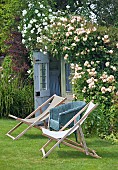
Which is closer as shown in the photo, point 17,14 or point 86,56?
point 86,56

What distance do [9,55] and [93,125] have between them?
532 centimetres

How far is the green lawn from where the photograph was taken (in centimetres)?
562

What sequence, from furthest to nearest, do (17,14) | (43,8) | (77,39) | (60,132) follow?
(17,14) < (43,8) < (77,39) < (60,132)

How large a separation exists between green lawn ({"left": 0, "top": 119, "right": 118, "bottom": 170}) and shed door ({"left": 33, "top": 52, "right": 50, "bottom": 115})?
6.18ft

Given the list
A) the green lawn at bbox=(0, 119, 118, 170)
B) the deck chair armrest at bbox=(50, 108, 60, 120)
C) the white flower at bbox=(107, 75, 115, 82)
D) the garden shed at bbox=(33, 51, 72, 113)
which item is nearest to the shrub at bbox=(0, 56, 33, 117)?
the garden shed at bbox=(33, 51, 72, 113)

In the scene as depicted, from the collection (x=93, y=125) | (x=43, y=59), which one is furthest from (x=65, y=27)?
(x=93, y=125)

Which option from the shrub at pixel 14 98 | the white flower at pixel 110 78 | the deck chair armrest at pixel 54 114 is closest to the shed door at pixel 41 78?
the shrub at pixel 14 98

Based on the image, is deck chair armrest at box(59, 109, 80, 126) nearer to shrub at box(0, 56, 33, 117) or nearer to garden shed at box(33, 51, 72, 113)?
garden shed at box(33, 51, 72, 113)

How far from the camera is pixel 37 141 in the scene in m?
7.49

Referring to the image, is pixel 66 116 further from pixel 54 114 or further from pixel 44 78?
pixel 44 78

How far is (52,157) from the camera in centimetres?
616

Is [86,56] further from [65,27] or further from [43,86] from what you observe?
[43,86]

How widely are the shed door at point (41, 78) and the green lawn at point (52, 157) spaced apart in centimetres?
188

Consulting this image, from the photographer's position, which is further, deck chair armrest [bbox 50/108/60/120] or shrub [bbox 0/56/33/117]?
shrub [bbox 0/56/33/117]
